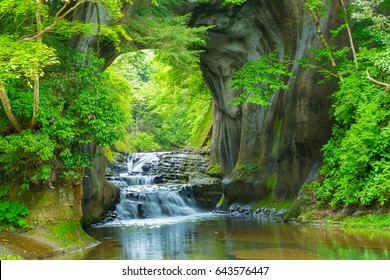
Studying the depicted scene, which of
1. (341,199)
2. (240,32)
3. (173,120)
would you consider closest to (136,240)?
(341,199)

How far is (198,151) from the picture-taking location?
95.9ft

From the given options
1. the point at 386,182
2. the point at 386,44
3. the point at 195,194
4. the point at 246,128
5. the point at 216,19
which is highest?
the point at 216,19

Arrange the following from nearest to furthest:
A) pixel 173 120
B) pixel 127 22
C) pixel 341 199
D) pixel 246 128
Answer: pixel 341 199
pixel 127 22
pixel 246 128
pixel 173 120

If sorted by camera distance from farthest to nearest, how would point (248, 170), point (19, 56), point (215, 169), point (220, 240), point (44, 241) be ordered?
point (215, 169) → point (248, 170) → point (220, 240) → point (44, 241) → point (19, 56)

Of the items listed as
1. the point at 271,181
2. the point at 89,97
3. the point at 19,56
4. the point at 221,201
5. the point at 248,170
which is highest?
the point at 19,56

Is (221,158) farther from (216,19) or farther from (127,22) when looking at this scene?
(127,22)

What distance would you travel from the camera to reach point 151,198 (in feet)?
70.3

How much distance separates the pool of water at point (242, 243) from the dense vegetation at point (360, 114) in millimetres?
1327

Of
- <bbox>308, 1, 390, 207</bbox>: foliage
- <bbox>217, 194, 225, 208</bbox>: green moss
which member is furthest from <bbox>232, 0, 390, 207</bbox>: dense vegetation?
<bbox>217, 194, 225, 208</bbox>: green moss

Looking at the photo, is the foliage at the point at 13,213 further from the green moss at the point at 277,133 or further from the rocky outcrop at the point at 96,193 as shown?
the green moss at the point at 277,133

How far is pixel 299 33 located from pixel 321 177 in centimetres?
630

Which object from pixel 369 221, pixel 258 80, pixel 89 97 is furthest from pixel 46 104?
pixel 369 221

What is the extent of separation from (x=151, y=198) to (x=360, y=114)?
11.4 meters

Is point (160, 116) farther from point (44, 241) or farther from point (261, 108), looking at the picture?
point (44, 241)
